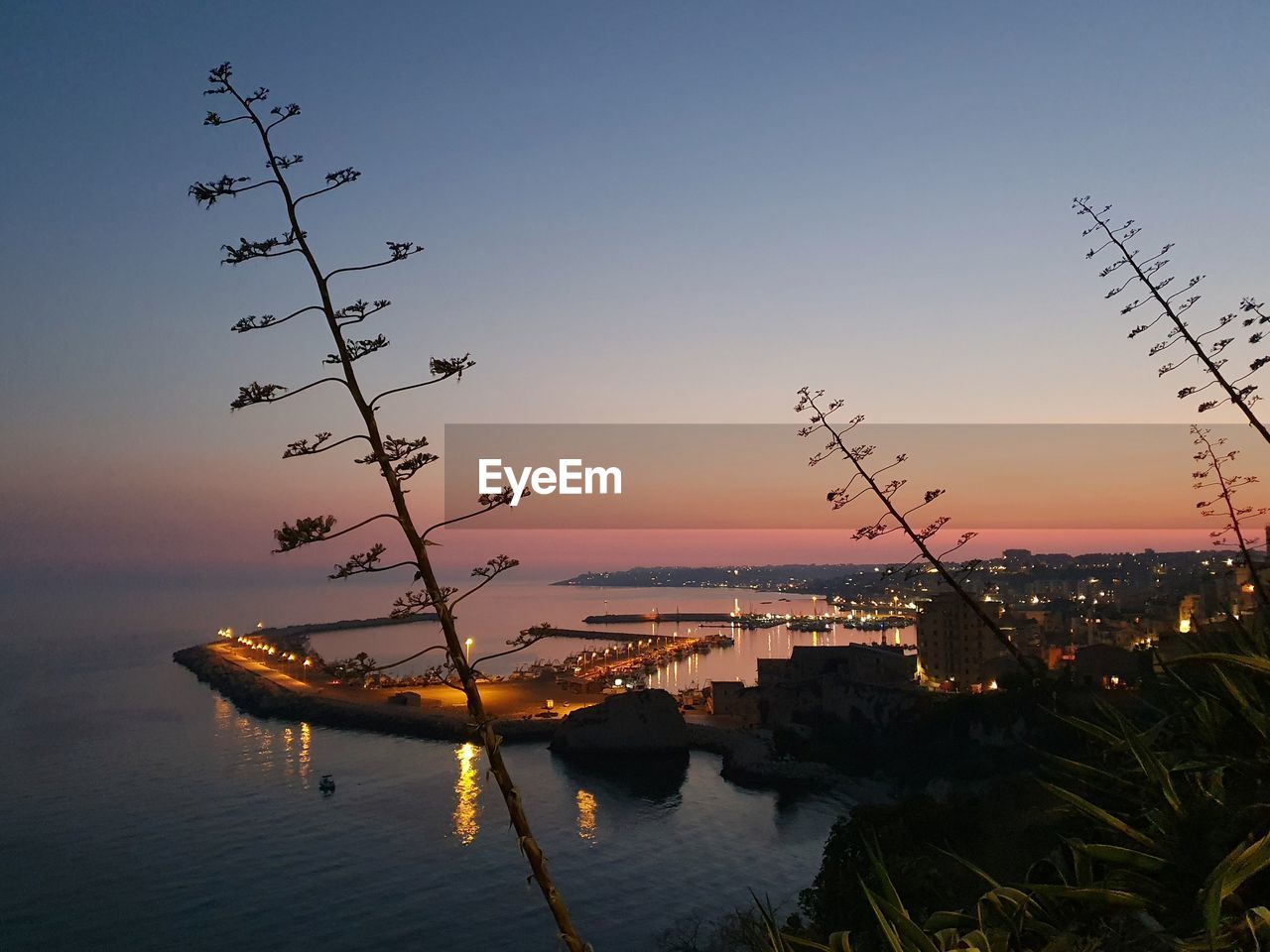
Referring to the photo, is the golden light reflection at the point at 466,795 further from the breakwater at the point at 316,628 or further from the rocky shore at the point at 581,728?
the breakwater at the point at 316,628

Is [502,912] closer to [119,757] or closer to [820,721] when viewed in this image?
[820,721]

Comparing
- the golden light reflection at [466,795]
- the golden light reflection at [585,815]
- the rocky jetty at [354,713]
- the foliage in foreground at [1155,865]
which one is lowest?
the golden light reflection at [585,815]

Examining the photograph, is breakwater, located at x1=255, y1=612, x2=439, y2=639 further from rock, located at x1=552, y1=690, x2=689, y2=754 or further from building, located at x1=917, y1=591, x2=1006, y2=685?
building, located at x1=917, y1=591, x2=1006, y2=685

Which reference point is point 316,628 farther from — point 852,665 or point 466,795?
point 852,665

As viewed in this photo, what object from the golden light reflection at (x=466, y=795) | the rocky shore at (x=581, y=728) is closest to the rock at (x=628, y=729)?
the rocky shore at (x=581, y=728)

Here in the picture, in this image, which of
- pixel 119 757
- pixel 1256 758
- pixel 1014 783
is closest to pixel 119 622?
pixel 119 757

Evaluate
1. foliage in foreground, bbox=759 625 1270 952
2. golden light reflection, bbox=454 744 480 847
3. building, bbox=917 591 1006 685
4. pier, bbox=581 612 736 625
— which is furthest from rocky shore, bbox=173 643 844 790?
pier, bbox=581 612 736 625
